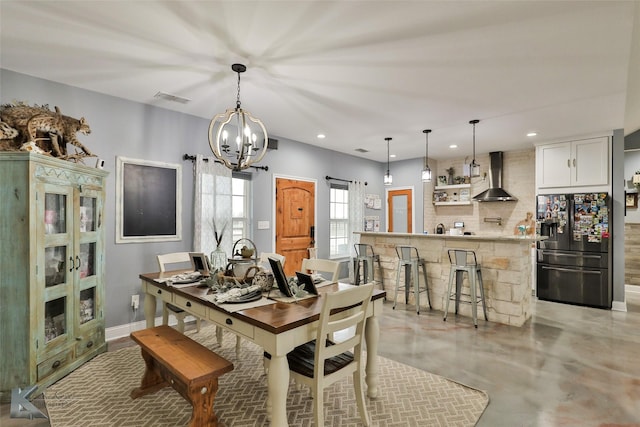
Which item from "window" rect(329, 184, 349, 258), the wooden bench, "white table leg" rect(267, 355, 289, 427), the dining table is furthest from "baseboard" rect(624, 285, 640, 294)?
the wooden bench

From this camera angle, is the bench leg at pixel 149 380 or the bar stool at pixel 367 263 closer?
the bench leg at pixel 149 380

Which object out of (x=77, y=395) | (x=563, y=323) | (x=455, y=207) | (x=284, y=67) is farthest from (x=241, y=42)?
(x=455, y=207)

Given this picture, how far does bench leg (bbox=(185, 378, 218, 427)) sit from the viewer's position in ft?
6.00

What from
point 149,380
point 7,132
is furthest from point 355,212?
point 7,132

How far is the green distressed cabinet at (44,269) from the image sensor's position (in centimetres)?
239

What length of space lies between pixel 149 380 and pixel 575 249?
19.1 feet

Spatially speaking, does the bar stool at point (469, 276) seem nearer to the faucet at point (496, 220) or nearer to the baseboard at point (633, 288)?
the faucet at point (496, 220)

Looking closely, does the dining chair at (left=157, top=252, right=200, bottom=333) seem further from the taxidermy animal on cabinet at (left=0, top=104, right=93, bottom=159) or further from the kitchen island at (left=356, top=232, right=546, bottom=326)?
the kitchen island at (left=356, top=232, right=546, bottom=326)

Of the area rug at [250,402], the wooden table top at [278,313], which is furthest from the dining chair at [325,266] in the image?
the area rug at [250,402]

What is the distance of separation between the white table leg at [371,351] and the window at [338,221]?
12.6 ft

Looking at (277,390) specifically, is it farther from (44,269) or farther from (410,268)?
(410,268)

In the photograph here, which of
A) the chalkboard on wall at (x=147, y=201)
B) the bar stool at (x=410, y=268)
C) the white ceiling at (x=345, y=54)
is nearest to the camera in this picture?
the white ceiling at (x=345, y=54)

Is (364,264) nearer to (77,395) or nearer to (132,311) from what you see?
(132,311)

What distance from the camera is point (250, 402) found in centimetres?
235
